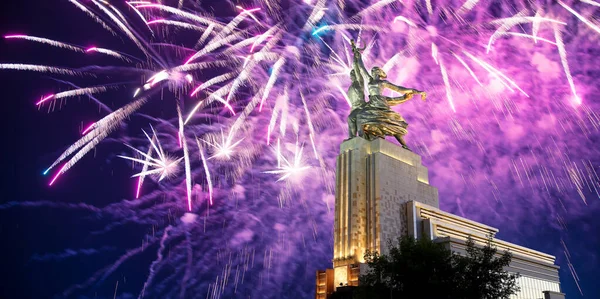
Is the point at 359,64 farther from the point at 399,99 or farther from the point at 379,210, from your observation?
the point at 379,210

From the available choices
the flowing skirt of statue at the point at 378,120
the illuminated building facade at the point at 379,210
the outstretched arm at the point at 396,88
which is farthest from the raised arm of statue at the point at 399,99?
the illuminated building facade at the point at 379,210

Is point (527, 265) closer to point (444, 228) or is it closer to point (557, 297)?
point (557, 297)

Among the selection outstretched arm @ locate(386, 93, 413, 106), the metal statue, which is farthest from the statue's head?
outstretched arm @ locate(386, 93, 413, 106)

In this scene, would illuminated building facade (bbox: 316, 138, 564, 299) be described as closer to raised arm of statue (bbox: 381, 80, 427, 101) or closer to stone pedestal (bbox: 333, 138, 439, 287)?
→ stone pedestal (bbox: 333, 138, 439, 287)

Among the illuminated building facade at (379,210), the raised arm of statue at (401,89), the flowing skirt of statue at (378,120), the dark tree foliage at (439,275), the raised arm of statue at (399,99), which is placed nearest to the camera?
the dark tree foliage at (439,275)

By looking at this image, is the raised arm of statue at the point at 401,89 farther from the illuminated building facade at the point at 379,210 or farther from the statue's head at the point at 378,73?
the illuminated building facade at the point at 379,210

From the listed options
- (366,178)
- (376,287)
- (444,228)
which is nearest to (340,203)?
(366,178)
